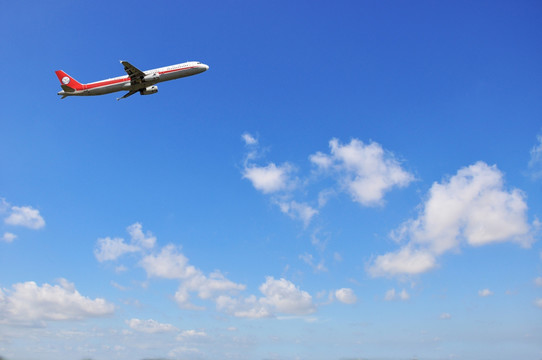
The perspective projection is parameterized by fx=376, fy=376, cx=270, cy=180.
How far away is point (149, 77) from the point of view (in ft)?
476

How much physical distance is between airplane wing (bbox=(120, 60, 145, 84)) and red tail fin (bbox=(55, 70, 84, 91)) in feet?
67.2

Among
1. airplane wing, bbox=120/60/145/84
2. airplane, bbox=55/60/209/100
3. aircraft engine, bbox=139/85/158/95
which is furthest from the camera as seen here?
aircraft engine, bbox=139/85/158/95

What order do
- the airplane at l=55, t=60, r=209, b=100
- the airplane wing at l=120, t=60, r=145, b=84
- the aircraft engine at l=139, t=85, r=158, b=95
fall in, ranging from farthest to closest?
1. the aircraft engine at l=139, t=85, r=158, b=95
2. the airplane at l=55, t=60, r=209, b=100
3. the airplane wing at l=120, t=60, r=145, b=84

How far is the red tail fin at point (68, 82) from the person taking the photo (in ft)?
481

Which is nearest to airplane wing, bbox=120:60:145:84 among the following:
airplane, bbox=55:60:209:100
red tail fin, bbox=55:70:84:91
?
airplane, bbox=55:60:209:100

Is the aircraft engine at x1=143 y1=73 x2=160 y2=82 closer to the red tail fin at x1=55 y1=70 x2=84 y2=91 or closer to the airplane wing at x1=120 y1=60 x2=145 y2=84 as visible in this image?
the airplane wing at x1=120 y1=60 x2=145 y2=84

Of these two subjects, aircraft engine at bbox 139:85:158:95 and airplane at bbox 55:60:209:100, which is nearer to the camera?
airplane at bbox 55:60:209:100

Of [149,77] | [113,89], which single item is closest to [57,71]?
[113,89]

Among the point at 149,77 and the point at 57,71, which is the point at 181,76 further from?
the point at 57,71

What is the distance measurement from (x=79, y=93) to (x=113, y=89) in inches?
542

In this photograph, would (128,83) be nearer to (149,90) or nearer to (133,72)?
(133,72)

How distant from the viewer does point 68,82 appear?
14875cm

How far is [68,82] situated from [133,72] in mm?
28831

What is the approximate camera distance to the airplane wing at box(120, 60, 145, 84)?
13975cm
